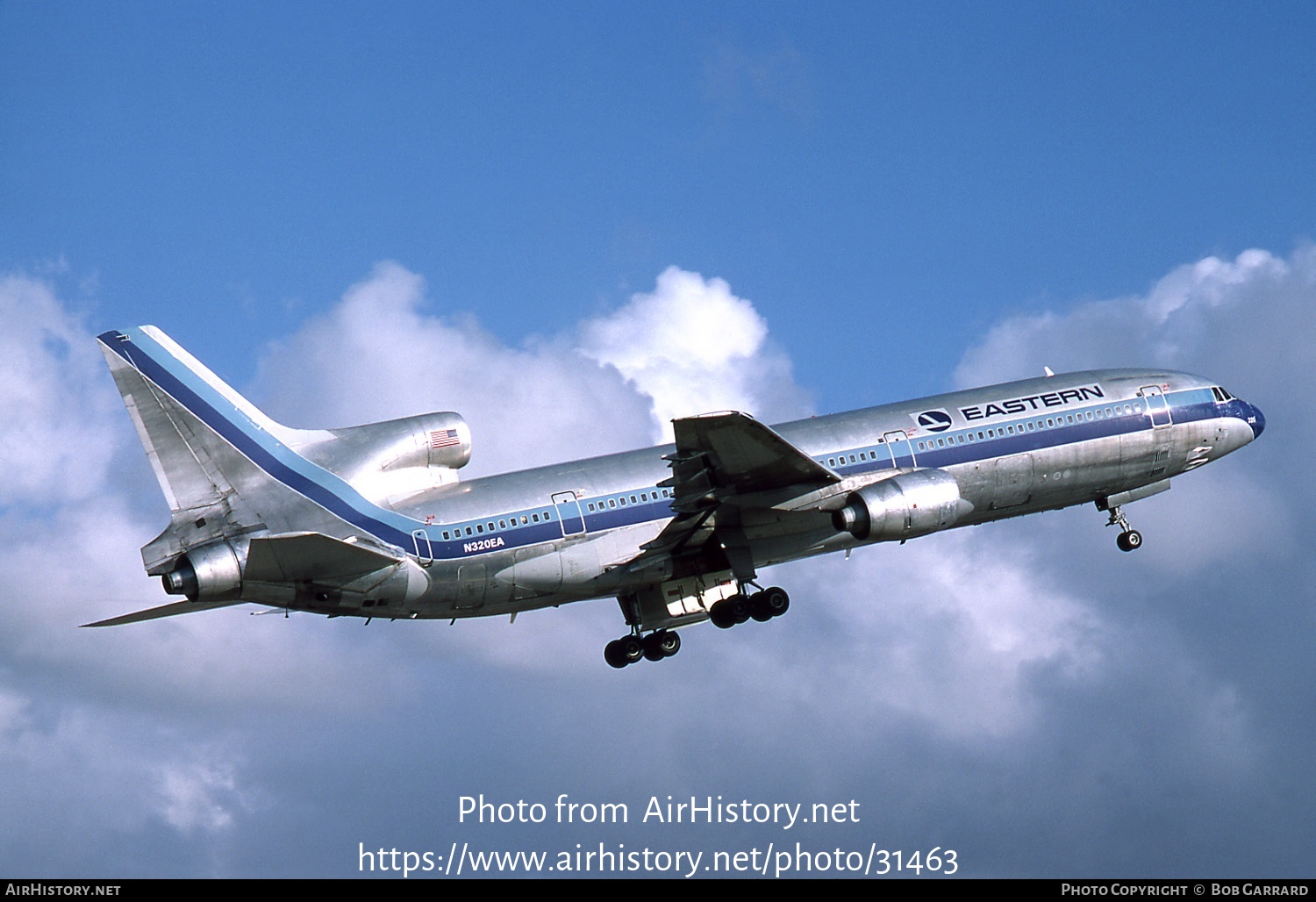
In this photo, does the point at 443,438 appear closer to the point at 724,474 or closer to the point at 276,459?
the point at 276,459

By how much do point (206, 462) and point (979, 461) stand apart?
74.1 ft

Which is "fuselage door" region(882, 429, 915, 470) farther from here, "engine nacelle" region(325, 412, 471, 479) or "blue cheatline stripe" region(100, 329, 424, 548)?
"blue cheatline stripe" region(100, 329, 424, 548)

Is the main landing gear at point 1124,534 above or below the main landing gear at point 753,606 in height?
above

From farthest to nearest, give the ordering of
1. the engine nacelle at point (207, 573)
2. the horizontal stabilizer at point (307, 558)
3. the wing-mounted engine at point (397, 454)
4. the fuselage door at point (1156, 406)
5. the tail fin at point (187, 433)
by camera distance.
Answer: the fuselage door at point (1156, 406), the wing-mounted engine at point (397, 454), the tail fin at point (187, 433), the horizontal stabilizer at point (307, 558), the engine nacelle at point (207, 573)

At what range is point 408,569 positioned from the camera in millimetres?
41031

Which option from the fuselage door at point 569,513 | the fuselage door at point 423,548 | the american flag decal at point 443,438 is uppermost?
the american flag decal at point 443,438

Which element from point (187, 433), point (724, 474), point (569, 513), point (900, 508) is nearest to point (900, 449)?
point (900, 508)

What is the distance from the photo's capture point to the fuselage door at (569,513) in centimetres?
4269

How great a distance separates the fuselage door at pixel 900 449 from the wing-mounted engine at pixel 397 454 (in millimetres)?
12535

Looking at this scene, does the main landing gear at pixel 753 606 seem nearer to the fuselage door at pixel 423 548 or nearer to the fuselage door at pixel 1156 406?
the fuselage door at pixel 423 548

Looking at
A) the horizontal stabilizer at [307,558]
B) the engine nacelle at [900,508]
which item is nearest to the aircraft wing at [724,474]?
the engine nacelle at [900,508]

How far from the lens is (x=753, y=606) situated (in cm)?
4612

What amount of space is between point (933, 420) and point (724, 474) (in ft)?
25.1
